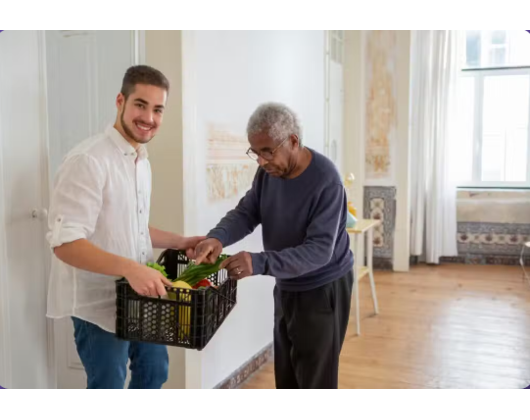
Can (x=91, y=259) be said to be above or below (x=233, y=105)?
below

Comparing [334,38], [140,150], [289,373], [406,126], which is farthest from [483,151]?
[140,150]

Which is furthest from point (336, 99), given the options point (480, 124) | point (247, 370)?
point (247, 370)

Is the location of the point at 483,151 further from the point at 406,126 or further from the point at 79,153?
the point at 79,153

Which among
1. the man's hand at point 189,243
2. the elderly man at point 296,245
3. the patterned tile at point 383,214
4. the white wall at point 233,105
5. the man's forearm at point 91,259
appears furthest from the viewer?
the patterned tile at point 383,214

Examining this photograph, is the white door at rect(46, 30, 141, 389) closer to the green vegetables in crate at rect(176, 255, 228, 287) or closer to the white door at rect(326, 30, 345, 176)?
the green vegetables in crate at rect(176, 255, 228, 287)

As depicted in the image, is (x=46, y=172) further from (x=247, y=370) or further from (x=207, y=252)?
(x=247, y=370)

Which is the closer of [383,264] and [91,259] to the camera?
[91,259]

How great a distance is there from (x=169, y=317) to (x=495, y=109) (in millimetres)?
5874

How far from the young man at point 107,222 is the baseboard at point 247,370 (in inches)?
50.8

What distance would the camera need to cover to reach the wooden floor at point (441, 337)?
3348mm

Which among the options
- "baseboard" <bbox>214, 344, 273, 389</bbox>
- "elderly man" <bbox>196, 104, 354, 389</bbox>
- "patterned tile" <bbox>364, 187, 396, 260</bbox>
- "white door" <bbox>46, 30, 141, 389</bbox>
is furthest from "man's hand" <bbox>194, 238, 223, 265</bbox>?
"patterned tile" <bbox>364, 187, 396, 260</bbox>

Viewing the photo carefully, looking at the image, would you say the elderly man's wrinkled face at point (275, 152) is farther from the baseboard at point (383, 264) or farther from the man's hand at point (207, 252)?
the baseboard at point (383, 264)

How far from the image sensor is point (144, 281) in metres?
1.64

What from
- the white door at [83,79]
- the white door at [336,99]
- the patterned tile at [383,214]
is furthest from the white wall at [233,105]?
the patterned tile at [383,214]
